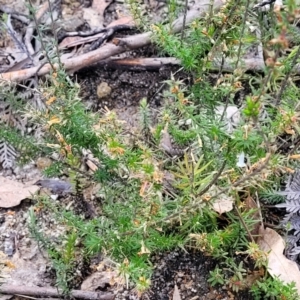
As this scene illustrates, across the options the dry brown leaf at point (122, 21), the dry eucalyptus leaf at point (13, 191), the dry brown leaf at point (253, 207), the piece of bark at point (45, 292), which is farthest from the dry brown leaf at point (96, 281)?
the dry brown leaf at point (122, 21)

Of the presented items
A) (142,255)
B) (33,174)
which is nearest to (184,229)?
(142,255)

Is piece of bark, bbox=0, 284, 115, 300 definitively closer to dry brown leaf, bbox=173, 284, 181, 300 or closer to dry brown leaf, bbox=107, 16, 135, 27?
dry brown leaf, bbox=173, 284, 181, 300

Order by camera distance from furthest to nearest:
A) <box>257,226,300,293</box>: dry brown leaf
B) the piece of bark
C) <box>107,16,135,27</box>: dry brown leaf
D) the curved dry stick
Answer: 1. <box>107,16,135,27</box>: dry brown leaf
2. the curved dry stick
3. the piece of bark
4. <box>257,226,300,293</box>: dry brown leaf

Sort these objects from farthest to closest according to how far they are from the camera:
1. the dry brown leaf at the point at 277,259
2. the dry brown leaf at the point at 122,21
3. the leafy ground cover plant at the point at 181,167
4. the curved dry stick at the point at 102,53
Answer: the dry brown leaf at the point at 122,21 → the curved dry stick at the point at 102,53 → the dry brown leaf at the point at 277,259 → the leafy ground cover plant at the point at 181,167

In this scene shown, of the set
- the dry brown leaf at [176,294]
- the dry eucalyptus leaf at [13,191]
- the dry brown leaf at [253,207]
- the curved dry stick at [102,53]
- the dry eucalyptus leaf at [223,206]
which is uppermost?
the curved dry stick at [102,53]

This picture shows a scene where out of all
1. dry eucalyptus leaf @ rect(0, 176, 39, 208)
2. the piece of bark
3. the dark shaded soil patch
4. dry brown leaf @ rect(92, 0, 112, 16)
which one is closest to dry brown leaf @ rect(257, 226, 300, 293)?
the dark shaded soil patch

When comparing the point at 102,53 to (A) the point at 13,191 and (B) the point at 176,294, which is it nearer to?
(A) the point at 13,191

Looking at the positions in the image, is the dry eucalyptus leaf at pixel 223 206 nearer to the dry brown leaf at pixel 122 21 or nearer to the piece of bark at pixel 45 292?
the piece of bark at pixel 45 292
